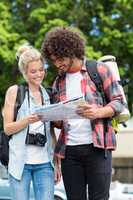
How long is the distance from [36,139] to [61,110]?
0.52 meters

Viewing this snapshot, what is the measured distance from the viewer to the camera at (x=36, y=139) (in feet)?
15.8

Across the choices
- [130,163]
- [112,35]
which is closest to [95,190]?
[112,35]

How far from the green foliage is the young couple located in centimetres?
1179

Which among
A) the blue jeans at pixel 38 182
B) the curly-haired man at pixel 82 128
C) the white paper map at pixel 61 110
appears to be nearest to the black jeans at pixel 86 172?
the curly-haired man at pixel 82 128

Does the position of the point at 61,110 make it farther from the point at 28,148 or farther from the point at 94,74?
the point at 28,148

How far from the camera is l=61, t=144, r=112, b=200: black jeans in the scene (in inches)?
180

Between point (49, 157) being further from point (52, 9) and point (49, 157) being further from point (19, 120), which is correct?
point (52, 9)

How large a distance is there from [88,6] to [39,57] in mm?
13109

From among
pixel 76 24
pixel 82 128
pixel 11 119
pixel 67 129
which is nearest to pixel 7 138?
pixel 11 119

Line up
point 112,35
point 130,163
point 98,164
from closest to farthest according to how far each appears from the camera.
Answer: point 98,164 → point 112,35 → point 130,163

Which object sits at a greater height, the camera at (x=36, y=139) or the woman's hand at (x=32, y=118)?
the woman's hand at (x=32, y=118)

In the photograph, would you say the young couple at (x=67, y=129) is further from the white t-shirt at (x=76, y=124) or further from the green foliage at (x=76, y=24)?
the green foliage at (x=76, y=24)

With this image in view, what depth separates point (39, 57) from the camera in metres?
4.82

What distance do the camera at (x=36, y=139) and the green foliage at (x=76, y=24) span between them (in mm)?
11843
